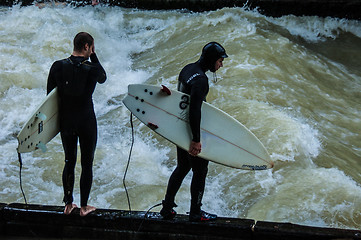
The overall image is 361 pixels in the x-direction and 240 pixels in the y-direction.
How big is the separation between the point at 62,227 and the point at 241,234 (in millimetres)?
1334

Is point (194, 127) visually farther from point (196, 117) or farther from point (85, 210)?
point (85, 210)

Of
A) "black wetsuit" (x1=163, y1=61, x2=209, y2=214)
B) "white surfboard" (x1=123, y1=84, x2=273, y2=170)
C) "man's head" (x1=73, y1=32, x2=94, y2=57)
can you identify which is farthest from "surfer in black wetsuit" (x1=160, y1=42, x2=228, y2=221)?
"man's head" (x1=73, y1=32, x2=94, y2=57)

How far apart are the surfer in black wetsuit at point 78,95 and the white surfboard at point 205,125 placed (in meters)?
0.34

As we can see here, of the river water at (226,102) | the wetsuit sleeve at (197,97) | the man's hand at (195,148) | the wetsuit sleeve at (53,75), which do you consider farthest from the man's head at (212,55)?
the river water at (226,102)

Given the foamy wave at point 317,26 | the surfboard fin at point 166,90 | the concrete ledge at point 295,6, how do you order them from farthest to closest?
the concrete ledge at point 295,6
the foamy wave at point 317,26
the surfboard fin at point 166,90

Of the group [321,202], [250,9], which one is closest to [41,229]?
[321,202]

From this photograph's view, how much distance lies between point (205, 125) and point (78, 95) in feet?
3.08

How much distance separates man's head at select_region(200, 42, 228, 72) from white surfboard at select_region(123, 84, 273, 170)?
299mm

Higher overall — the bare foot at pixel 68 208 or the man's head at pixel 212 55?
the man's head at pixel 212 55

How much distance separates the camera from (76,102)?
127 inches

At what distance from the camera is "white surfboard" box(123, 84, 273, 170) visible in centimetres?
333

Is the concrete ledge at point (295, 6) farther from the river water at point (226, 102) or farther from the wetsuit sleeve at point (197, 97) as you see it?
the wetsuit sleeve at point (197, 97)

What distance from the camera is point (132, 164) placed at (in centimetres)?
558

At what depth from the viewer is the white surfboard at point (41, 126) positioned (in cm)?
326
